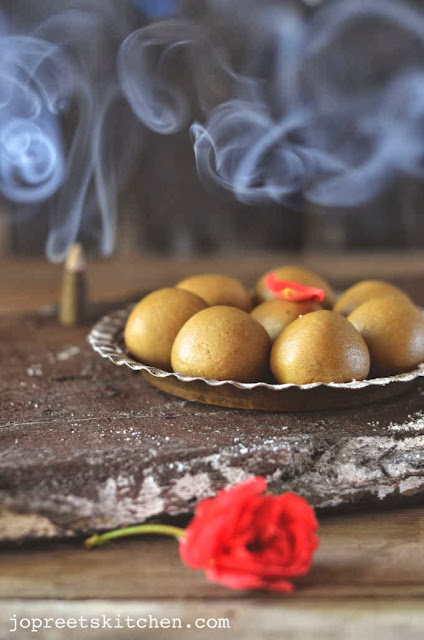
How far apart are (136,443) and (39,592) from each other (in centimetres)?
18

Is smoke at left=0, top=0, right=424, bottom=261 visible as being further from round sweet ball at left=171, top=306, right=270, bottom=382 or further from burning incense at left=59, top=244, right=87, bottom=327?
round sweet ball at left=171, top=306, right=270, bottom=382

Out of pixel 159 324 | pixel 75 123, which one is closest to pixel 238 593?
pixel 159 324

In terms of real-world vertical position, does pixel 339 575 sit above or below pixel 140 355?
below

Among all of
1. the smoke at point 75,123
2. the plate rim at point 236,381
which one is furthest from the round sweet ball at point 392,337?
the smoke at point 75,123

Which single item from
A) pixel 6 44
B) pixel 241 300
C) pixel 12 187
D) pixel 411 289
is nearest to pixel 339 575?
pixel 241 300

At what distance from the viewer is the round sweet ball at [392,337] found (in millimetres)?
842

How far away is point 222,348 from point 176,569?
0.88 feet

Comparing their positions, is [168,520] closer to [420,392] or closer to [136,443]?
[136,443]

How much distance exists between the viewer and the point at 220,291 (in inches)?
38.2

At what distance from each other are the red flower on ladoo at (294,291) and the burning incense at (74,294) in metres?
0.49

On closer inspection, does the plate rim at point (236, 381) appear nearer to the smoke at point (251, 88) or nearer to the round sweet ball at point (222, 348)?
the round sweet ball at point (222, 348)

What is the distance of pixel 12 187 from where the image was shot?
2.97m

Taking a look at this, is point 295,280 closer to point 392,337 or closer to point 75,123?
point 392,337

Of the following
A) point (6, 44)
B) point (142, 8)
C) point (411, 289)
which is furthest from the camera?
point (142, 8)
